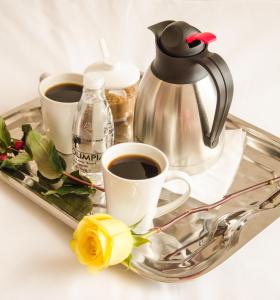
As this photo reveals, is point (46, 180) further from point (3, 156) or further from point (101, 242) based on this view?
point (101, 242)

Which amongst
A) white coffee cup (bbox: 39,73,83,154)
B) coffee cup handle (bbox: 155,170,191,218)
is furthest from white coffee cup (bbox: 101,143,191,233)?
white coffee cup (bbox: 39,73,83,154)

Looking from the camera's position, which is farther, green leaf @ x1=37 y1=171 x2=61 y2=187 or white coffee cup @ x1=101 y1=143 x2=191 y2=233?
green leaf @ x1=37 y1=171 x2=61 y2=187

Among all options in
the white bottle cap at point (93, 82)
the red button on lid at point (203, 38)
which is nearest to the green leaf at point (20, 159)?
the white bottle cap at point (93, 82)

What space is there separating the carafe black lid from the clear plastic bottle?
0.32 ft

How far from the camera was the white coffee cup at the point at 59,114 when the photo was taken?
707 millimetres

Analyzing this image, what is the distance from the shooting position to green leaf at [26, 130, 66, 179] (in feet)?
2.19

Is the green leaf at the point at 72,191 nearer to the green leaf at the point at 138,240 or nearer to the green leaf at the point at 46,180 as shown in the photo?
the green leaf at the point at 46,180

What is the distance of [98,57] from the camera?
3.45 ft

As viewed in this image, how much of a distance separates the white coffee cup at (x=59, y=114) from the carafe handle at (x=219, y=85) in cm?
17

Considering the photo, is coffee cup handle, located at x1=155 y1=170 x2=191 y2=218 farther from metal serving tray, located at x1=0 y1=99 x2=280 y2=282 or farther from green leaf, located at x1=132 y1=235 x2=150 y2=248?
green leaf, located at x1=132 y1=235 x2=150 y2=248

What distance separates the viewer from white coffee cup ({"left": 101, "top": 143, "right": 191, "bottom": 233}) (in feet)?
1.90

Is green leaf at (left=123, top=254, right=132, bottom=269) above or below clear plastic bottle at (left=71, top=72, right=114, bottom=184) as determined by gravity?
below

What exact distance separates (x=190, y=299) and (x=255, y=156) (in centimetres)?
27

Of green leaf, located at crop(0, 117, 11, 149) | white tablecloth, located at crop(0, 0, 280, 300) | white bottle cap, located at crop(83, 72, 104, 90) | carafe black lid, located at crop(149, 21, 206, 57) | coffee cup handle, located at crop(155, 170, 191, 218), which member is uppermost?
carafe black lid, located at crop(149, 21, 206, 57)
